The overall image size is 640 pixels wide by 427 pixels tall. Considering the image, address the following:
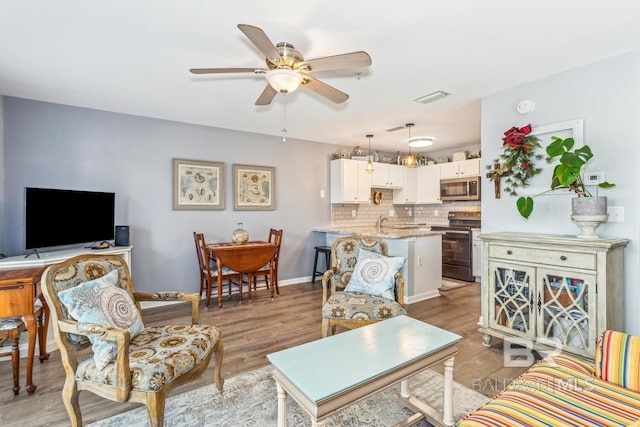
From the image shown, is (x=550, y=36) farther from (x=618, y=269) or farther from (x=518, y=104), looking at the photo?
(x=618, y=269)

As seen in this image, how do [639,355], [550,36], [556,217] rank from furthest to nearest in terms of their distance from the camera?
[556,217] → [550,36] → [639,355]

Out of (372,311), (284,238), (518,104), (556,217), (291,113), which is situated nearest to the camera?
(372,311)

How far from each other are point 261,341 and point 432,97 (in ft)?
9.54

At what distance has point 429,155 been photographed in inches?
250

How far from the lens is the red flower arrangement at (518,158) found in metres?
2.71

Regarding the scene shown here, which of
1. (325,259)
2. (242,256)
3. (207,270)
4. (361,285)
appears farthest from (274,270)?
(361,285)

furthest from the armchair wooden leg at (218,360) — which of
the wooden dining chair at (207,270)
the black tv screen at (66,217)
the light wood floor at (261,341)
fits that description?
the black tv screen at (66,217)

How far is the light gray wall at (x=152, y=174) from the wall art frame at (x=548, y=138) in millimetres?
3138

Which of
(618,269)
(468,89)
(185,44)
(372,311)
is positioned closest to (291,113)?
(185,44)

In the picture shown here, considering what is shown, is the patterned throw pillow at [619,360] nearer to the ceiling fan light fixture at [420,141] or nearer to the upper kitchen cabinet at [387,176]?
the ceiling fan light fixture at [420,141]

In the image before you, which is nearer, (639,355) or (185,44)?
(639,355)

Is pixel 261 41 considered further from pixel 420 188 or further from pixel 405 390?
pixel 420 188

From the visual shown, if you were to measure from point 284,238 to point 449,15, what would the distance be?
3.67m

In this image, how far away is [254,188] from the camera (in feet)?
15.0
